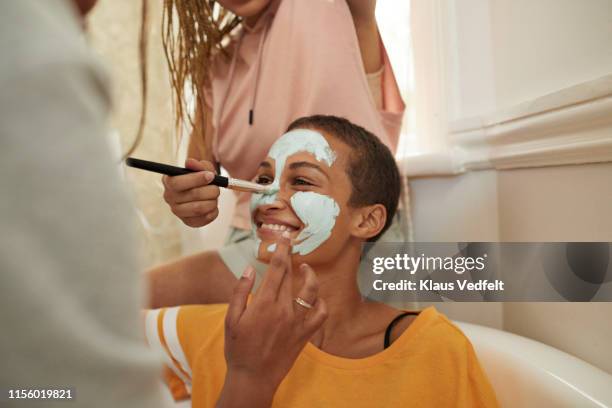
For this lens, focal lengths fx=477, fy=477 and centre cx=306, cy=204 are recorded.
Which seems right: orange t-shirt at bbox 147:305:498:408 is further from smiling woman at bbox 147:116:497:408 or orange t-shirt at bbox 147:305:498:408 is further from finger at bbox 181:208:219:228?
finger at bbox 181:208:219:228

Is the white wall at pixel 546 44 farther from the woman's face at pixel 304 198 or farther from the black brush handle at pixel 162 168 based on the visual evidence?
the black brush handle at pixel 162 168

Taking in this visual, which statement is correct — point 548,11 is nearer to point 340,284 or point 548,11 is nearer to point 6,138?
point 340,284

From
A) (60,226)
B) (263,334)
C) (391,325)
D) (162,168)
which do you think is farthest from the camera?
(391,325)

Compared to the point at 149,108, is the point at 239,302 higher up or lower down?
lower down

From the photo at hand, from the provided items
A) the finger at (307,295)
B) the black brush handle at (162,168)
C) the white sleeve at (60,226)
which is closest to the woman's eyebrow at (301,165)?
the black brush handle at (162,168)

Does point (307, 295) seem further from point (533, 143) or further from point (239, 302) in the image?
point (533, 143)

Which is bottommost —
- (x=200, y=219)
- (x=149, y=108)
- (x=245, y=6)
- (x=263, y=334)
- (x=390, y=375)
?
(x=390, y=375)

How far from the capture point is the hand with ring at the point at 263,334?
439mm

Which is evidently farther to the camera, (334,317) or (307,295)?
(334,317)

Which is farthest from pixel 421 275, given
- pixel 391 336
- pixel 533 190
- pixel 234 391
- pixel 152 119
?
pixel 152 119

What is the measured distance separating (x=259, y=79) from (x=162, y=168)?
23 cm

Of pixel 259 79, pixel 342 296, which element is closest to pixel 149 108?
pixel 259 79

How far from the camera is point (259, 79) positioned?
0.71m

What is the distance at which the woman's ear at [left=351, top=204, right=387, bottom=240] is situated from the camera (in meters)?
0.69
